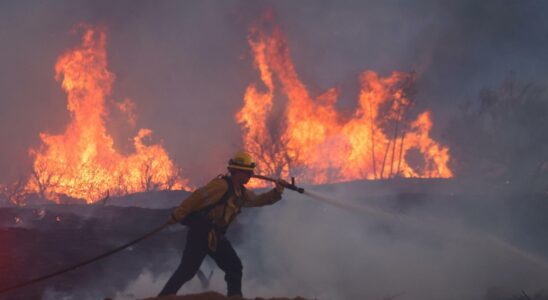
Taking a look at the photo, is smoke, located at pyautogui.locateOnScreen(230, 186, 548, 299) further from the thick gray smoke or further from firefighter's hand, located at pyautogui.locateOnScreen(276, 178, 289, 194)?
firefighter's hand, located at pyautogui.locateOnScreen(276, 178, 289, 194)

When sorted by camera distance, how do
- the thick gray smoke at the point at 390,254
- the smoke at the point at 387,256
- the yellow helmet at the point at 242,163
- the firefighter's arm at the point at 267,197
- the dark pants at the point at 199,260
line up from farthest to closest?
the smoke at the point at 387,256
the thick gray smoke at the point at 390,254
the firefighter's arm at the point at 267,197
the yellow helmet at the point at 242,163
the dark pants at the point at 199,260

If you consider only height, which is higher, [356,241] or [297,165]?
[297,165]

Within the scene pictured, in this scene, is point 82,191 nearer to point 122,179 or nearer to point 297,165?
point 122,179

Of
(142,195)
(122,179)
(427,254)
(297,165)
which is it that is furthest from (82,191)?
(427,254)

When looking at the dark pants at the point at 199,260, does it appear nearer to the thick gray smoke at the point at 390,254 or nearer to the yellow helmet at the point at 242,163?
the yellow helmet at the point at 242,163

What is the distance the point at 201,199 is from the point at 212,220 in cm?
28

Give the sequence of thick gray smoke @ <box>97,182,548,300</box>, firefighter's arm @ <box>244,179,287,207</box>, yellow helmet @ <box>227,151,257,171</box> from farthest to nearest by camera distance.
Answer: thick gray smoke @ <box>97,182,548,300</box>
firefighter's arm @ <box>244,179,287,207</box>
yellow helmet @ <box>227,151,257,171</box>

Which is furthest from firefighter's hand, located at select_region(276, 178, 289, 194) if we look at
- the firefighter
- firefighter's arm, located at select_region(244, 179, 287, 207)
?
the firefighter

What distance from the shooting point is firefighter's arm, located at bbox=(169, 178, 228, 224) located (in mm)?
5215

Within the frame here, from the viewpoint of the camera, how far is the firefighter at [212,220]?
524cm

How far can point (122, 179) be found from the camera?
136 feet

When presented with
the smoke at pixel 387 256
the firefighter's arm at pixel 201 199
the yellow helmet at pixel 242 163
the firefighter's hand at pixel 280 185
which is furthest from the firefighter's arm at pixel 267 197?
the smoke at pixel 387 256

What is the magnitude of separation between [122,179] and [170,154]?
194 inches

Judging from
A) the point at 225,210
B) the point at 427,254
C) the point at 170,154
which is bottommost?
the point at 427,254
